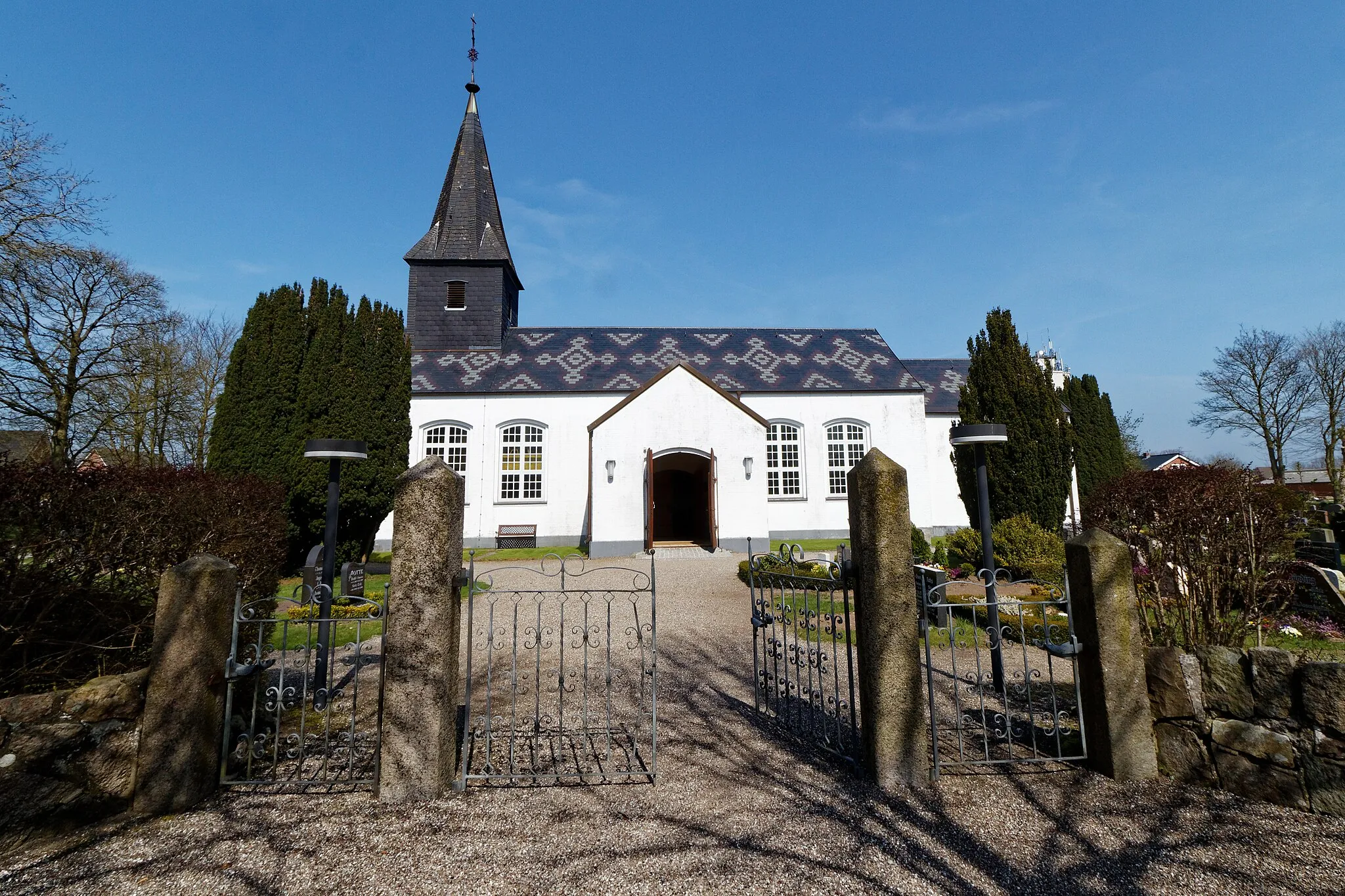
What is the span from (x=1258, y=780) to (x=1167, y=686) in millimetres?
604

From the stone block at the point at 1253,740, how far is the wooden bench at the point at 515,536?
18.5m

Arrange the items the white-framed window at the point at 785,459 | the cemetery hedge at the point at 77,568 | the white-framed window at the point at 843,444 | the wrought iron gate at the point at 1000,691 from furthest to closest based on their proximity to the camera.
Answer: the white-framed window at the point at 843,444 → the white-framed window at the point at 785,459 → the wrought iron gate at the point at 1000,691 → the cemetery hedge at the point at 77,568

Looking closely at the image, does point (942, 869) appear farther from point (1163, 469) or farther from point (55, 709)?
point (1163, 469)

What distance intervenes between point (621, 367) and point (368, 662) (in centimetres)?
1700

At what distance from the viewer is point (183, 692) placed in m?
3.54

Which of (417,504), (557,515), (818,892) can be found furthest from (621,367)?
(818,892)

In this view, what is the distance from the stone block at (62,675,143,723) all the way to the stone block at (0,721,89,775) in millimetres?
62

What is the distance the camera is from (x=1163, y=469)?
9.73 meters

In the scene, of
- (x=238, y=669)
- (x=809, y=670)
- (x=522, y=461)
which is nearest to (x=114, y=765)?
(x=238, y=669)

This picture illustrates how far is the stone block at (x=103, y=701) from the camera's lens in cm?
330

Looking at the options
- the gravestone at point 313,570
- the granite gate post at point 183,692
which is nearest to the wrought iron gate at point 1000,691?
the granite gate post at point 183,692

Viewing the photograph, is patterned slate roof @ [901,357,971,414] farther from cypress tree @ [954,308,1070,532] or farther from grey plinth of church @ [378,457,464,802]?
grey plinth of church @ [378,457,464,802]

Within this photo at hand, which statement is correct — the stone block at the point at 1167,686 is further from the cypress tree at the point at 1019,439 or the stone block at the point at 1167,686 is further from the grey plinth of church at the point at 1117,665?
the cypress tree at the point at 1019,439

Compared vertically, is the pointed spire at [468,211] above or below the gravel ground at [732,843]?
above
